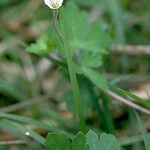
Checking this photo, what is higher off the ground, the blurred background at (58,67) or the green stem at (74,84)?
the blurred background at (58,67)

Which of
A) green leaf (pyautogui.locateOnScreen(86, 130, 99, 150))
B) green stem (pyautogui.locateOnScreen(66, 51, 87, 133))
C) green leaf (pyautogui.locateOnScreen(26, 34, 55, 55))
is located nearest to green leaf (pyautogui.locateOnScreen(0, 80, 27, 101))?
green leaf (pyautogui.locateOnScreen(26, 34, 55, 55))

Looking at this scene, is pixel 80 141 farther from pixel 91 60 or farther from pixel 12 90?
pixel 12 90

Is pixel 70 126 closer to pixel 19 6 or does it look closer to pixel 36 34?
pixel 36 34

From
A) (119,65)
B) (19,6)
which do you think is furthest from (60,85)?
(19,6)

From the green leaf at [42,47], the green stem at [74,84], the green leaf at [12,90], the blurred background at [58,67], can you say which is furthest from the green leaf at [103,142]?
the green leaf at [12,90]

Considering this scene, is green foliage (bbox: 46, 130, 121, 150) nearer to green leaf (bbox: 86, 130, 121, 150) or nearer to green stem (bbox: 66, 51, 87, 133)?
green leaf (bbox: 86, 130, 121, 150)

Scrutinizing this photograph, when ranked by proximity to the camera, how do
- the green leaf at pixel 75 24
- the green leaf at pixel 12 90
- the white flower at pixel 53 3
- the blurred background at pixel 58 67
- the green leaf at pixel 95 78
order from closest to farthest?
the white flower at pixel 53 3 → the green leaf at pixel 95 78 → the green leaf at pixel 75 24 → the blurred background at pixel 58 67 → the green leaf at pixel 12 90

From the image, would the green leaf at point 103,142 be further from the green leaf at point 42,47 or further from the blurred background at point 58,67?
the green leaf at point 42,47

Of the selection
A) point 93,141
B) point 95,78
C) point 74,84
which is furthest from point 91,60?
point 93,141
